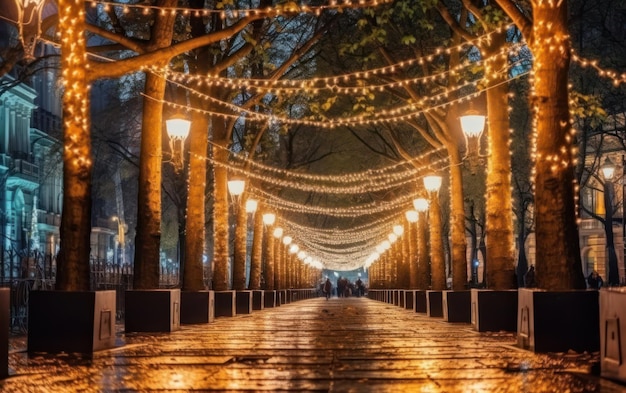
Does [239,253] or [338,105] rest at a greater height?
[338,105]

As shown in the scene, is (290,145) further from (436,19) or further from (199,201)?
(199,201)

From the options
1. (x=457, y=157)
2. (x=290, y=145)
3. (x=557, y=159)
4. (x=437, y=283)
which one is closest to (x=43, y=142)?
(x=290, y=145)

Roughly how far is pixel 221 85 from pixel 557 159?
45.1ft

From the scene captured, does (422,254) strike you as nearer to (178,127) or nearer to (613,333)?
(178,127)

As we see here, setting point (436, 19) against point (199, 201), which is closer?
point (199, 201)

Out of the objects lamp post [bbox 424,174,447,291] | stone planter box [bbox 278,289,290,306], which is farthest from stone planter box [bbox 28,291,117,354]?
stone planter box [bbox 278,289,290,306]

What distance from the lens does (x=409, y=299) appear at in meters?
37.7

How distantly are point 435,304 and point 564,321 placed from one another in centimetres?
1588

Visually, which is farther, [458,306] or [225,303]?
[225,303]

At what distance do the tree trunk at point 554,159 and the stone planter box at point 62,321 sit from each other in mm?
6119

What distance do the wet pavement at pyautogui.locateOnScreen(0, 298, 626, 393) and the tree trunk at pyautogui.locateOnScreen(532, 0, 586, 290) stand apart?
132 cm

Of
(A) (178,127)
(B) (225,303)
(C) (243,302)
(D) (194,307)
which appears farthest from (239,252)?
(A) (178,127)

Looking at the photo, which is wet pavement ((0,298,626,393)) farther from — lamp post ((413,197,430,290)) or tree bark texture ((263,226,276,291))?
tree bark texture ((263,226,276,291))

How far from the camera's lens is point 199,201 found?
24.0 m
